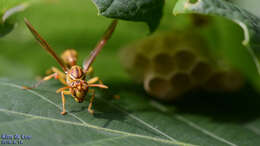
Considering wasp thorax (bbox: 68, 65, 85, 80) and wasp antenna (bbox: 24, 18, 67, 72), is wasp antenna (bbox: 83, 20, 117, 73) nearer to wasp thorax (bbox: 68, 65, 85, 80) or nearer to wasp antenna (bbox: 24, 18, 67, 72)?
wasp thorax (bbox: 68, 65, 85, 80)

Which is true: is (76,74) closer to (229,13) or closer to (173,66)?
(173,66)

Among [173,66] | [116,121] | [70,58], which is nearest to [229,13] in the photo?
[116,121]

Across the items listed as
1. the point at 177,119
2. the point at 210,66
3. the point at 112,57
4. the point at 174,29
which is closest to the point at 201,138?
the point at 177,119

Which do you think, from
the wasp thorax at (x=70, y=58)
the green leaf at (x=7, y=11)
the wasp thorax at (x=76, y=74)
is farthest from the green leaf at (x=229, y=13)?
the wasp thorax at (x=70, y=58)

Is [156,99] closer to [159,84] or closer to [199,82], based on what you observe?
[159,84]

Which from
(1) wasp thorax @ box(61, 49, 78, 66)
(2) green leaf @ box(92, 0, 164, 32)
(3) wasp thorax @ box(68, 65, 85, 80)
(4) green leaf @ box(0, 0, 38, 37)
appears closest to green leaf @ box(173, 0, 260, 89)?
(2) green leaf @ box(92, 0, 164, 32)

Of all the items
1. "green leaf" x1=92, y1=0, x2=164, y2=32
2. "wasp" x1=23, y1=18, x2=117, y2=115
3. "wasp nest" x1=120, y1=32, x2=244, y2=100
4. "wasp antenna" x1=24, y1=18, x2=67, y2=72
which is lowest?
"wasp nest" x1=120, y1=32, x2=244, y2=100

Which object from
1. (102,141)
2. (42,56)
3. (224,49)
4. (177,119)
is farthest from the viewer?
(42,56)
